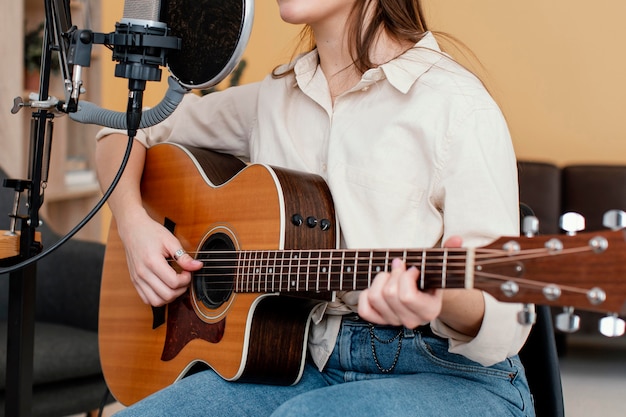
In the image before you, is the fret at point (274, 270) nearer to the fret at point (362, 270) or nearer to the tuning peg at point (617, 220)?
the fret at point (362, 270)

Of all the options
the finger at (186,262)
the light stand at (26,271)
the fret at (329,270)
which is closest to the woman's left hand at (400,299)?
the fret at (329,270)

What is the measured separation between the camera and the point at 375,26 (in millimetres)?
1393

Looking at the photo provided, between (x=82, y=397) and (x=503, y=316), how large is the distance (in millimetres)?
1514

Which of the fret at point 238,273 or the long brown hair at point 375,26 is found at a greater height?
the long brown hair at point 375,26

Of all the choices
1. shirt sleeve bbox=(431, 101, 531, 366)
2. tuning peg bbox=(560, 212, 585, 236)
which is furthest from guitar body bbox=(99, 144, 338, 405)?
tuning peg bbox=(560, 212, 585, 236)

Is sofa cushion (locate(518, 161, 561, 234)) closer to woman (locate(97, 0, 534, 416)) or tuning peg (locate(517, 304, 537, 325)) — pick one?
woman (locate(97, 0, 534, 416))

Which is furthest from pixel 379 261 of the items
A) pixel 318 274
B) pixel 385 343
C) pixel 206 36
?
pixel 206 36

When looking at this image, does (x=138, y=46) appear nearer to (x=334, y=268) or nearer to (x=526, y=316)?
(x=334, y=268)

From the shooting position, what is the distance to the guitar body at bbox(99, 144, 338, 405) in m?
1.25

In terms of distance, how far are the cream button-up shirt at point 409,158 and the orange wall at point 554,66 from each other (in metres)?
2.64

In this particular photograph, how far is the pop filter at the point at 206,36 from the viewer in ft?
3.43

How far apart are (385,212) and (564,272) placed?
16.8 inches

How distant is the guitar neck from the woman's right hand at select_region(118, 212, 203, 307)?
40 millimetres

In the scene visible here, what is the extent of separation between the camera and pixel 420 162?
1.24 metres
